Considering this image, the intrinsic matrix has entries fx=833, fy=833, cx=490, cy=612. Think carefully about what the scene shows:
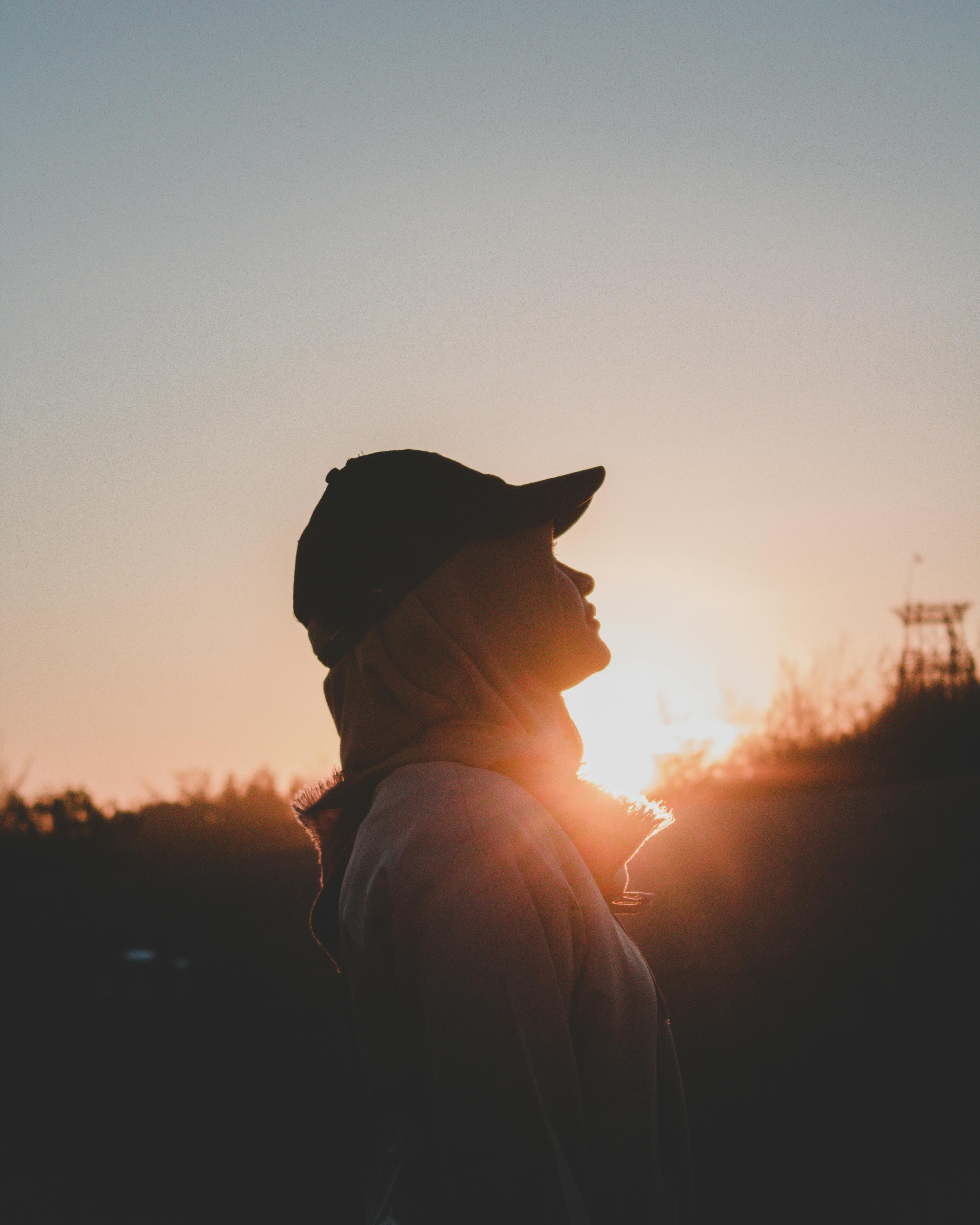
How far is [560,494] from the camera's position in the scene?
4.75ft

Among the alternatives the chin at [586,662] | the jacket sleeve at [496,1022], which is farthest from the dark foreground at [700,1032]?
the jacket sleeve at [496,1022]

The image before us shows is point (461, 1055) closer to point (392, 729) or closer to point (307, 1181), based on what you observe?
point (392, 729)

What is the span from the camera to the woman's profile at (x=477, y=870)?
0.96m

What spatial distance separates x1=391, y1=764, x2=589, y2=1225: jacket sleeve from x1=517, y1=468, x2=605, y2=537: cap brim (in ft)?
1.85

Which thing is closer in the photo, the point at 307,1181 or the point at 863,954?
the point at 307,1181

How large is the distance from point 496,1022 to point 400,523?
781mm

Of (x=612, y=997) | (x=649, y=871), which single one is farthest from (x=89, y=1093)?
(x=612, y=997)

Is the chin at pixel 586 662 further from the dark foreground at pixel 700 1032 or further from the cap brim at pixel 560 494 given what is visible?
the dark foreground at pixel 700 1032

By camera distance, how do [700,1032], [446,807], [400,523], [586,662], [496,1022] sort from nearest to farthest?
[496,1022] → [446,807] → [400,523] → [586,662] → [700,1032]

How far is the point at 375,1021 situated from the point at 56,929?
7329 mm

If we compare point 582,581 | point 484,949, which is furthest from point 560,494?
point 484,949

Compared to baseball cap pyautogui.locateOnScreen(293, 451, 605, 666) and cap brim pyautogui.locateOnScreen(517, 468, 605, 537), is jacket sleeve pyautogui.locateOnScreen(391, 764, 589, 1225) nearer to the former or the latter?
baseball cap pyautogui.locateOnScreen(293, 451, 605, 666)

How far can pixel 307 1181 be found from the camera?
5.17 m

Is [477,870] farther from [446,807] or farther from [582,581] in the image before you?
[582,581]
